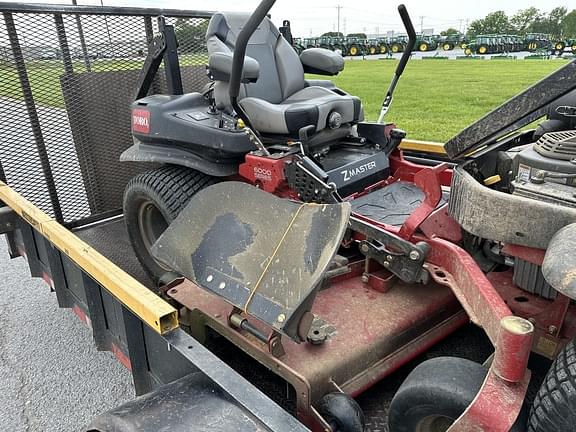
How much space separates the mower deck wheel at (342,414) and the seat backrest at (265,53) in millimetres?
1975

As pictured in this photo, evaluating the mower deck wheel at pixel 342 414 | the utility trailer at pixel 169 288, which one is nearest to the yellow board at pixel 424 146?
the utility trailer at pixel 169 288

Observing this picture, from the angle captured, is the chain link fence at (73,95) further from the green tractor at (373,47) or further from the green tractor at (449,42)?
the green tractor at (449,42)

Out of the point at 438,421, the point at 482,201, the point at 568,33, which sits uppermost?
the point at 482,201

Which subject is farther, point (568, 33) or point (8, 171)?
point (568, 33)

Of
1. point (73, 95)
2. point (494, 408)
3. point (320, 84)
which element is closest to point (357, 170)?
point (320, 84)

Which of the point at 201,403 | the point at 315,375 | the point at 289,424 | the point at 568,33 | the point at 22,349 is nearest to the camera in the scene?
the point at 289,424

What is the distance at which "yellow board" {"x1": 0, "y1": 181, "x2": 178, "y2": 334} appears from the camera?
1509 mm

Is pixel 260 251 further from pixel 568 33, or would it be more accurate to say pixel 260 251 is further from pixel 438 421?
pixel 568 33

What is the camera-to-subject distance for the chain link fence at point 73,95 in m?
2.83

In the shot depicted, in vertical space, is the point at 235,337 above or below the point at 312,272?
below

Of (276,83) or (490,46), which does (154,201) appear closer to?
(276,83)

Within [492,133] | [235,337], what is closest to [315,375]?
[235,337]

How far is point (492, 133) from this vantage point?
1591 mm

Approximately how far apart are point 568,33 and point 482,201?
62.6 m
